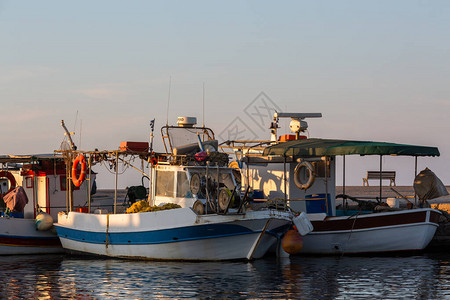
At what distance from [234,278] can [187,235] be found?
10.8 feet

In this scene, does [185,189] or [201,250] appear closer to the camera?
[201,250]

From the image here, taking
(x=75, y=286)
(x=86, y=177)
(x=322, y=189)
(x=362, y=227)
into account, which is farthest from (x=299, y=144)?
(x=75, y=286)

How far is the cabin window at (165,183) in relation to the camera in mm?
24750

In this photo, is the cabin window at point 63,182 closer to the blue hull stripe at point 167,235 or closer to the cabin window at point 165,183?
the blue hull stripe at point 167,235

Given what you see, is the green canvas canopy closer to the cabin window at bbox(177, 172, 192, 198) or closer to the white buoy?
the cabin window at bbox(177, 172, 192, 198)

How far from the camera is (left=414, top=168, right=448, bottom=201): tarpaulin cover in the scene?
2664 centimetres

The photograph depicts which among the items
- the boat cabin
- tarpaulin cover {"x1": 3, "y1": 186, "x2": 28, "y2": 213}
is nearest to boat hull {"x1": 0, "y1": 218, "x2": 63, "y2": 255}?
tarpaulin cover {"x1": 3, "y1": 186, "x2": 28, "y2": 213}

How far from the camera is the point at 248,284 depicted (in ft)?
61.4

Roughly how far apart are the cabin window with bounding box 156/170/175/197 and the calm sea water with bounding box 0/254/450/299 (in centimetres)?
258

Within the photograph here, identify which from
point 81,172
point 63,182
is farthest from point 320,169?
point 63,182

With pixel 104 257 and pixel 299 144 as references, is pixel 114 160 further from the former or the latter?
pixel 299 144

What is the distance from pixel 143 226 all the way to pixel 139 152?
2848 millimetres

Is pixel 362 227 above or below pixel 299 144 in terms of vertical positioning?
below

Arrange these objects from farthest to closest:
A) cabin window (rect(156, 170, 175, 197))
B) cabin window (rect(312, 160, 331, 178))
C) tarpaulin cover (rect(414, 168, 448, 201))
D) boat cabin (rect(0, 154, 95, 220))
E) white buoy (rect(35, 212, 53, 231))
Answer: boat cabin (rect(0, 154, 95, 220)) → white buoy (rect(35, 212, 53, 231)) → tarpaulin cover (rect(414, 168, 448, 201)) → cabin window (rect(312, 160, 331, 178)) → cabin window (rect(156, 170, 175, 197))
